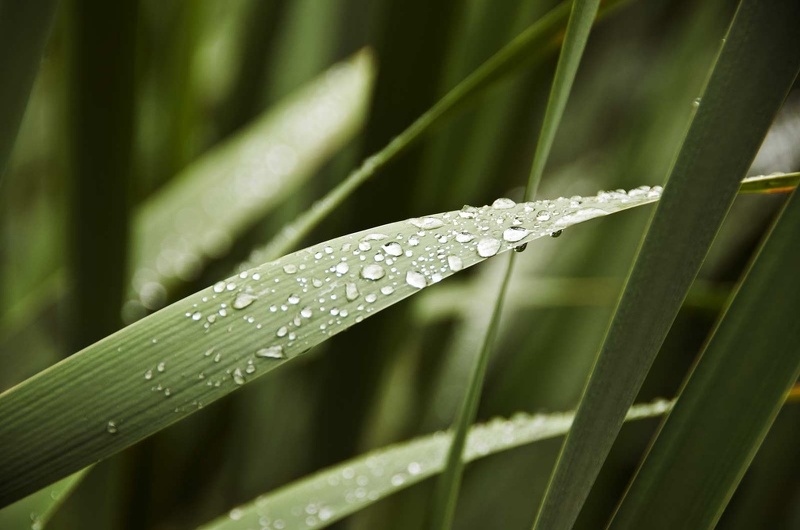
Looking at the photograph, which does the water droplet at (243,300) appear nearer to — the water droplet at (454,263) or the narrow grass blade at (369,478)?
the water droplet at (454,263)

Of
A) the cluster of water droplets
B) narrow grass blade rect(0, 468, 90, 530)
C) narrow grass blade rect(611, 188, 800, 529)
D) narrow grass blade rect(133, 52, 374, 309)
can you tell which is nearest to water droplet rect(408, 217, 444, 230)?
the cluster of water droplets

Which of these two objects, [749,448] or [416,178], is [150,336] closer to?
[749,448]

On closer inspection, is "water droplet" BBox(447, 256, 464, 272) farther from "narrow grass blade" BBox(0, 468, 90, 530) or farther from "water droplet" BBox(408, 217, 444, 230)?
"narrow grass blade" BBox(0, 468, 90, 530)

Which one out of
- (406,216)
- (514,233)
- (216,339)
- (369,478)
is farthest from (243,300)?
(406,216)

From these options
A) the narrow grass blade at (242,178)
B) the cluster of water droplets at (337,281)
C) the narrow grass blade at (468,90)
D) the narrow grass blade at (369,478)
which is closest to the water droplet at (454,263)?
the cluster of water droplets at (337,281)

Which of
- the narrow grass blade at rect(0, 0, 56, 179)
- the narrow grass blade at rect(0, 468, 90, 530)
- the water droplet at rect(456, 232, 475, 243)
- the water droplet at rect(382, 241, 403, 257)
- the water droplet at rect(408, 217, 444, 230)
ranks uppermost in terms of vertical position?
the narrow grass blade at rect(0, 0, 56, 179)

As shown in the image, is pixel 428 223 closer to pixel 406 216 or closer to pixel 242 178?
pixel 406 216
